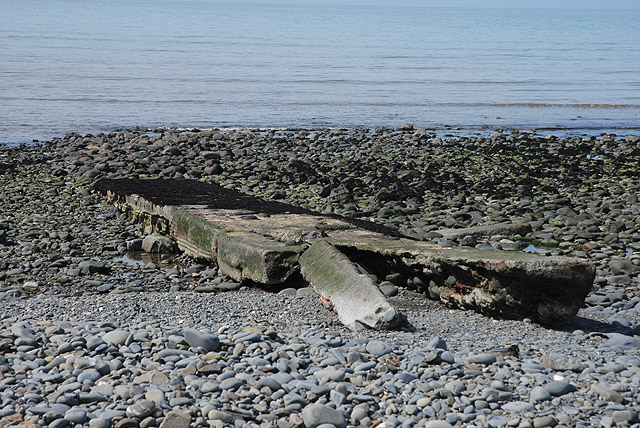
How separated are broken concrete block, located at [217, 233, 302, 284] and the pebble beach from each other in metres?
0.16

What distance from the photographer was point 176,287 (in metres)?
6.93

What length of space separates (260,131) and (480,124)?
7024 millimetres

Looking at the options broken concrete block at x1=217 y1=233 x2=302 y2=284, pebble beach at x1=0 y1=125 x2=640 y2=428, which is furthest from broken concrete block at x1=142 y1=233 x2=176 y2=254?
broken concrete block at x1=217 y1=233 x2=302 y2=284

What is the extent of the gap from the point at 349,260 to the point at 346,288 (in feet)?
1.87

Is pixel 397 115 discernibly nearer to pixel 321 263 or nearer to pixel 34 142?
pixel 34 142

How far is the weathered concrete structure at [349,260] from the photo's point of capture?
204 inches

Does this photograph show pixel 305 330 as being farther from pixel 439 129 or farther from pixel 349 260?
pixel 439 129

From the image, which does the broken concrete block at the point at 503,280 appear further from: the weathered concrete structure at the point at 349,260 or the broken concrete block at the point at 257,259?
the broken concrete block at the point at 257,259

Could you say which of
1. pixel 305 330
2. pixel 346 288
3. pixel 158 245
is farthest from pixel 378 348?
pixel 158 245

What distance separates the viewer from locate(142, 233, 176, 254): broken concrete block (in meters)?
8.35

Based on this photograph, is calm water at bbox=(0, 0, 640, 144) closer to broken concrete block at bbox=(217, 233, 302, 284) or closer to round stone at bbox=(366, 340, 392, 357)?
broken concrete block at bbox=(217, 233, 302, 284)

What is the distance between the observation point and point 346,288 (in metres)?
5.60

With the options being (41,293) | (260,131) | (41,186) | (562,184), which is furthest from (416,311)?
(260,131)

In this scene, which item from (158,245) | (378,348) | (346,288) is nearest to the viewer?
(378,348)
